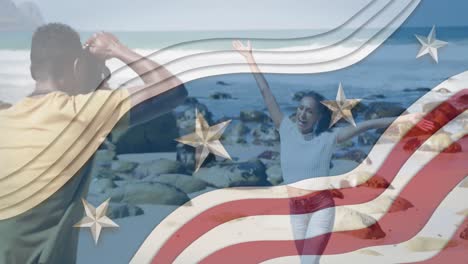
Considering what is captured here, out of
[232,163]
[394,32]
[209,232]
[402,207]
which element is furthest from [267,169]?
[394,32]

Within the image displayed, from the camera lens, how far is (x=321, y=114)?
2.22m

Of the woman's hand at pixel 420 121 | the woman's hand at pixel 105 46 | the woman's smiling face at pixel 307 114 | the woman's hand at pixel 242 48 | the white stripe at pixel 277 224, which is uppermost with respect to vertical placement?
→ the woman's hand at pixel 242 48

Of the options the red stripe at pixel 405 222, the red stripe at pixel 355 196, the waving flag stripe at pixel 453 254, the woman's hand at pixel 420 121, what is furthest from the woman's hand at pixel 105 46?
the waving flag stripe at pixel 453 254

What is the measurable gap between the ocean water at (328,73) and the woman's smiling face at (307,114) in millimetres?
32

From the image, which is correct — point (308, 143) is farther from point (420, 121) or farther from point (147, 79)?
point (147, 79)

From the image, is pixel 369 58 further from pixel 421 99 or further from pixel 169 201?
pixel 169 201

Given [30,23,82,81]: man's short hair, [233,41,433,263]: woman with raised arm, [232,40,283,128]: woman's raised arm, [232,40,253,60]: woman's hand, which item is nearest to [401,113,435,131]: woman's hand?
[233,41,433,263]: woman with raised arm

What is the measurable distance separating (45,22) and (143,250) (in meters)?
0.78

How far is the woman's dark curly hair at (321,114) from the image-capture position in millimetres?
2205

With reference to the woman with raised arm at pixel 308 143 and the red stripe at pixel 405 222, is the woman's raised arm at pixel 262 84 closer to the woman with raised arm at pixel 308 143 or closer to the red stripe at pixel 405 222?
the woman with raised arm at pixel 308 143

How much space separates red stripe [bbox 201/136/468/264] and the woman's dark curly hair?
12.6 inches

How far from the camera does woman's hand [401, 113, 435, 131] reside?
2207mm

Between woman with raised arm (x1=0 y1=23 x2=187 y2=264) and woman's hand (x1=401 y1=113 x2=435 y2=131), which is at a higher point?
woman's hand (x1=401 y1=113 x2=435 y2=131)
